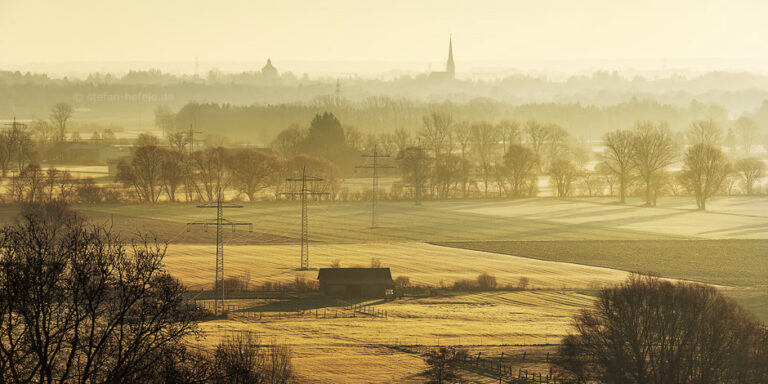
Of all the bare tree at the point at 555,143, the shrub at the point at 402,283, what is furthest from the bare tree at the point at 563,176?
the shrub at the point at 402,283

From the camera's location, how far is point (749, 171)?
85.6 m

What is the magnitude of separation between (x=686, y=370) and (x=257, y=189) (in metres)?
54.5

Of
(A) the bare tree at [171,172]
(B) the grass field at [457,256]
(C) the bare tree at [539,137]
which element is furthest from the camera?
(C) the bare tree at [539,137]

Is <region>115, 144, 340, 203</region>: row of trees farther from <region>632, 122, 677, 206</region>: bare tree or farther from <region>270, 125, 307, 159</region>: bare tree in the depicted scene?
<region>632, 122, 677, 206</region>: bare tree

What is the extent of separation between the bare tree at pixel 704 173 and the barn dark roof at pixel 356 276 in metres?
42.9

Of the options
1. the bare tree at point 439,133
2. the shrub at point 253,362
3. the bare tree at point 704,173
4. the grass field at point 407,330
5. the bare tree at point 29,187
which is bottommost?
the grass field at point 407,330

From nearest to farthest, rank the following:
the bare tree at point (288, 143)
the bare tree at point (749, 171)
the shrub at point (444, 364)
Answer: the shrub at point (444, 364) < the bare tree at point (749, 171) < the bare tree at point (288, 143)

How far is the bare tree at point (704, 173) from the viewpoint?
7412cm

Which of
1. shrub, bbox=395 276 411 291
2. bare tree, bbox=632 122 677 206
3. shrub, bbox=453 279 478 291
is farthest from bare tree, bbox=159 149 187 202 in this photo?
bare tree, bbox=632 122 677 206

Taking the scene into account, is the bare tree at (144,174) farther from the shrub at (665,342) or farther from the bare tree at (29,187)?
the shrub at (665,342)

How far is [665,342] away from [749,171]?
6671 cm

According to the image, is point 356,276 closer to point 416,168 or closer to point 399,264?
point 399,264

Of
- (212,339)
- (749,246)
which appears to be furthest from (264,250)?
(749,246)

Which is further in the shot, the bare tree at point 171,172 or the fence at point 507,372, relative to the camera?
the bare tree at point 171,172
